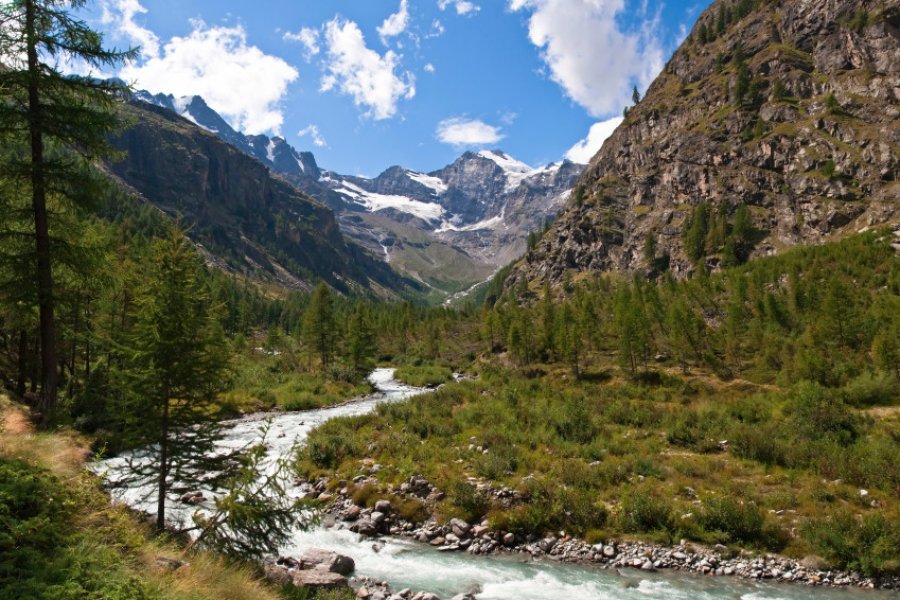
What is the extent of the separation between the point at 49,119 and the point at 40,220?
3348mm

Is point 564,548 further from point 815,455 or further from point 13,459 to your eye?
point 13,459

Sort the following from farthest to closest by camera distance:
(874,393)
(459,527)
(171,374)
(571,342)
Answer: (571,342), (874,393), (459,527), (171,374)

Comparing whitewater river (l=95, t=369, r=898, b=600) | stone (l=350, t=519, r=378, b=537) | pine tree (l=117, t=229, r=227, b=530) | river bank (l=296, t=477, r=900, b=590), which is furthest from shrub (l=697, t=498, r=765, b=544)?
pine tree (l=117, t=229, r=227, b=530)

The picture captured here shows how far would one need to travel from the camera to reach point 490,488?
72.2 feet

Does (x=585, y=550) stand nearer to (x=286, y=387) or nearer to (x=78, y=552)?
(x=78, y=552)

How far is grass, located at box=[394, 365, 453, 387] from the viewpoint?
232 feet

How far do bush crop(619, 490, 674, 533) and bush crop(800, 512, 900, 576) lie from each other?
4715mm

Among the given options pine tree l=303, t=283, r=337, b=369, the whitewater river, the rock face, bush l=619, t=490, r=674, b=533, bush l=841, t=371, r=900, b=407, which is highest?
the rock face

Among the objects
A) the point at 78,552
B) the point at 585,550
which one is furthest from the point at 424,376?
the point at 78,552

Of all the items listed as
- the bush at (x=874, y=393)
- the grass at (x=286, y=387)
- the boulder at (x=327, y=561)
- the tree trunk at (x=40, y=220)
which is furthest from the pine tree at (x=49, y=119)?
the bush at (x=874, y=393)

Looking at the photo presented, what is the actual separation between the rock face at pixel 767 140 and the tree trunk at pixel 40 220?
12286cm

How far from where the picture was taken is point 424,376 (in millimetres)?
73125

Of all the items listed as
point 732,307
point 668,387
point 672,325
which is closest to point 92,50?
point 668,387

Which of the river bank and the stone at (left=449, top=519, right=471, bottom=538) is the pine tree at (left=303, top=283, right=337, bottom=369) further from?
the stone at (left=449, top=519, right=471, bottom=538)
